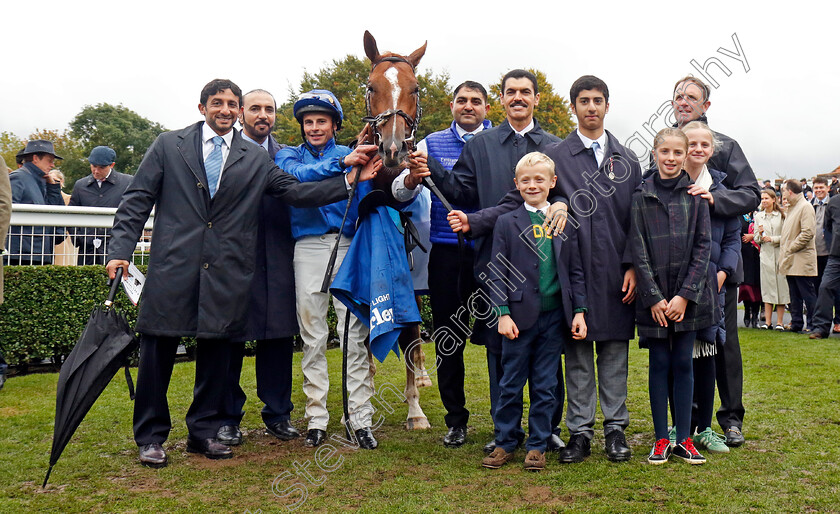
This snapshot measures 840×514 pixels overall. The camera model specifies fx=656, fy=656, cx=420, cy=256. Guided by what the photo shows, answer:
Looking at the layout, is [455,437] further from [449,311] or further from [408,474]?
[449,311]

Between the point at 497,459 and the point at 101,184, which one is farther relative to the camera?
the point at 101,184

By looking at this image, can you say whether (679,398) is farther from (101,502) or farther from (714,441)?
(101,502)

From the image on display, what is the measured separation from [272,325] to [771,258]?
945 cm

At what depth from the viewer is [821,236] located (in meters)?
10.9

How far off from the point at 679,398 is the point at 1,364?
20.7ft

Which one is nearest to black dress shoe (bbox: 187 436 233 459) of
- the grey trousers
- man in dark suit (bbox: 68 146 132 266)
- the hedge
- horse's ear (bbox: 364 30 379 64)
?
the grey trousers

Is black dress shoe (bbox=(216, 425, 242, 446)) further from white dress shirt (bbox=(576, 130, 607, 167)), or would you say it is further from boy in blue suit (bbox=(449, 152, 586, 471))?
white dress shirt (bbox=(576, 130, 607, 167))

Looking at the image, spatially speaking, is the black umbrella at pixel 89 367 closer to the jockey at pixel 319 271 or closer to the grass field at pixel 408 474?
the grass field at pixel 408 474

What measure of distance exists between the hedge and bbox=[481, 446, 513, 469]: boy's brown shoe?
4.88m

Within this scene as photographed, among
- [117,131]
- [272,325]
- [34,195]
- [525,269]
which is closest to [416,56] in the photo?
[525,269]

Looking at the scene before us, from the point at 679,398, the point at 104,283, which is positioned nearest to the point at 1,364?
the point at 104,283

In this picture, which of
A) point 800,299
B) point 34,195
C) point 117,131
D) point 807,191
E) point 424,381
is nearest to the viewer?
point 424,381

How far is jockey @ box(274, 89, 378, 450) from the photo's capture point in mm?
4559

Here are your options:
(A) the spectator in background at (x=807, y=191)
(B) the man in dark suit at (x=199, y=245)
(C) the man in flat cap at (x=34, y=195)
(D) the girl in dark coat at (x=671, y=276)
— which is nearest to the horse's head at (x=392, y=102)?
(B) the man in dark suit at (x=199, y=245)
